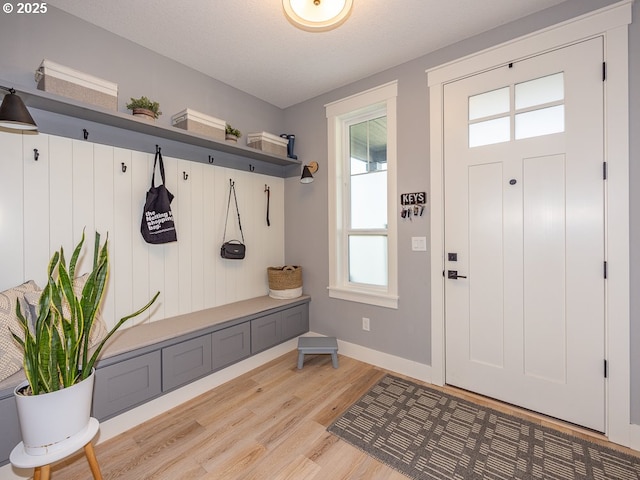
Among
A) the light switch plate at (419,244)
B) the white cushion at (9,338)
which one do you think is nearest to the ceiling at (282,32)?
the light switch plate at (419,244)

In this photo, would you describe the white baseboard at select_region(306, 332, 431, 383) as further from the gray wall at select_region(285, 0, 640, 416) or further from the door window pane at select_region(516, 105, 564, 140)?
the door window pane at select_region(516, 105, 564, 140)

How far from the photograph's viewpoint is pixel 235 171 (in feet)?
9.39

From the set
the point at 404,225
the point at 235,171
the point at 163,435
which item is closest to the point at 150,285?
the point at 163,435

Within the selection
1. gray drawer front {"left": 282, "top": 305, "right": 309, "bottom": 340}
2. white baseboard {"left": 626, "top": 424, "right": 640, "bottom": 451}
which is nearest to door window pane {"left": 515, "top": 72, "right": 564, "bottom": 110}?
white baseboard {"left": 626, "top": 424, "right": 640, "bottom": 451}

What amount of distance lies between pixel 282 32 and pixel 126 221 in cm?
179

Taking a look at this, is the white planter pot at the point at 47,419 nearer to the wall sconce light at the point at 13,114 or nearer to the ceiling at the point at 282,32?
the wall sconce light at the point at 13,114

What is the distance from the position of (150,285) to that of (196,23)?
1.94 metres

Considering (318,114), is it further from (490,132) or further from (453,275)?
(453,275)

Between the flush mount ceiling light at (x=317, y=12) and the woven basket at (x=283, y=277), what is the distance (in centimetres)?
208

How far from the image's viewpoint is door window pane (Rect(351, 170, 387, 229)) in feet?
8.97

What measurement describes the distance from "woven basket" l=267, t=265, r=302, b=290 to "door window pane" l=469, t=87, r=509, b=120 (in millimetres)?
2094

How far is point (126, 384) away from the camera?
5.80ft

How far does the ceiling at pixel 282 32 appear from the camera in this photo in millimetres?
1870

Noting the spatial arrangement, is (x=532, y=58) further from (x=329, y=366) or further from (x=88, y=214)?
(x=88, y=214)
